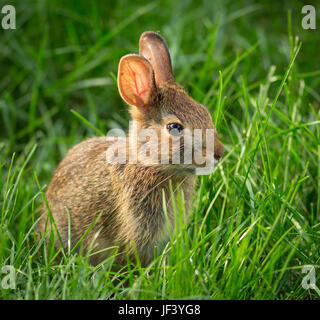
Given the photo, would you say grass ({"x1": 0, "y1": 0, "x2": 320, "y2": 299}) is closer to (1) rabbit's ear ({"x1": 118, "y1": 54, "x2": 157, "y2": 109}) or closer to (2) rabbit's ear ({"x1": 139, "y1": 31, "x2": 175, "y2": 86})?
(2) rabbit's ear ({"x1": 139, "y1": 31, "x2": 175, "y2": 86})

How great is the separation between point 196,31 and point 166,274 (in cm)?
444

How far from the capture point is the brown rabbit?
451 centimetres

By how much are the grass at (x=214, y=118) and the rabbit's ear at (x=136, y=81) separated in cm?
58

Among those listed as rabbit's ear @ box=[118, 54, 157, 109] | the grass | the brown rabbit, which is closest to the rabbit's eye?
the brown rabbit

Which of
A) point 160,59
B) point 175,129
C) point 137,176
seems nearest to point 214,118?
point 175,129

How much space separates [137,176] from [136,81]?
2.50ft

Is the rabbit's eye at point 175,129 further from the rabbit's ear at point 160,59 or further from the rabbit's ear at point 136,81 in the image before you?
the rabbit's ear at point 160,59

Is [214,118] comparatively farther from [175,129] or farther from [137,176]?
[137,176]

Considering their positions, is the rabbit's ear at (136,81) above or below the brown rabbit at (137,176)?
above

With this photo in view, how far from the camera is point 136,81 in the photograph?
461 centimetres

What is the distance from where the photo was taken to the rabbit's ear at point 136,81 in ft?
14.8

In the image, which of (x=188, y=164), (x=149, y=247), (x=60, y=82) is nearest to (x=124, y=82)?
(x=188, y=164)

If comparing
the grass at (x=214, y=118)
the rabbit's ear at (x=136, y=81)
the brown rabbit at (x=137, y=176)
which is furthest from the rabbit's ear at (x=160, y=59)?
the grass at (x=214, y=118)

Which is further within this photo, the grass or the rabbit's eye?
the rabbit's eye
